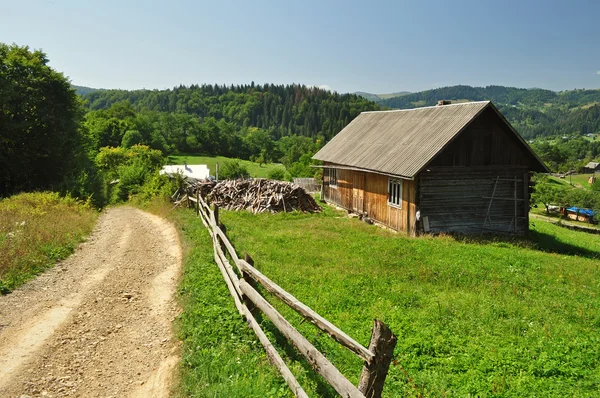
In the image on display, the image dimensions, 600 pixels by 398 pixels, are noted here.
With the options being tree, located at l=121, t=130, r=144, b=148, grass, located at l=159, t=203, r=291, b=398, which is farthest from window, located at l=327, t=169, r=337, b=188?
tree, located at l=121, t=130, r=144, b=148

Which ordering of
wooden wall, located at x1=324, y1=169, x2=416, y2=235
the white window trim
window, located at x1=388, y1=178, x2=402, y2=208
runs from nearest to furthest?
wooden wall, located at x1=324, y1=169, x2=416, y2=235
the white window trim
window, located at x1=388, y1=178, x2=402, y2=208

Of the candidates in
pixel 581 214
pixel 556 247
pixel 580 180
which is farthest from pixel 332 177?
pixel 580 180

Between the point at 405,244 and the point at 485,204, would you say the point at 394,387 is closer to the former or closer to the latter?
the point at 405,244

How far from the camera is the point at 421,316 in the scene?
8633mm

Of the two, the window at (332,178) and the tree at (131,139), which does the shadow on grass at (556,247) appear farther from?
the tree at (131,139)

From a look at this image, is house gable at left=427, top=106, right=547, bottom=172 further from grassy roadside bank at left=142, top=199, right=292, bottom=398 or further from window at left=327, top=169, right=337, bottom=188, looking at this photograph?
grassy roadside bank at left=142, top=199, right=292, bottom=398

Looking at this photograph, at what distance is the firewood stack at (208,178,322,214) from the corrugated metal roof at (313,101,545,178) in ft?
11.7

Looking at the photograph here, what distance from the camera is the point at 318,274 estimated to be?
36.9 feet

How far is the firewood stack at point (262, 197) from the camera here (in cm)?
2447

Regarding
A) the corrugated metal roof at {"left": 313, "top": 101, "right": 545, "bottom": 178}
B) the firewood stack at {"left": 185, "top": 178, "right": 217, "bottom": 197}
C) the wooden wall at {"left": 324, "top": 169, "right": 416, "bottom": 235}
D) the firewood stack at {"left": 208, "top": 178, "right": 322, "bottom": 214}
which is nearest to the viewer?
the corrugated metal roof at {"left": 313, "top": 101, "right": 545, "bottom": 178}

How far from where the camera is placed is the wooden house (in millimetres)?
19344

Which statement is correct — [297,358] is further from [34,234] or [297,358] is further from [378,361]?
[34,234]

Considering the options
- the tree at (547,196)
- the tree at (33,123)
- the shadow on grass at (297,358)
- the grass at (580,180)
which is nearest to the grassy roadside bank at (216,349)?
the shadow on grass at (297,358)

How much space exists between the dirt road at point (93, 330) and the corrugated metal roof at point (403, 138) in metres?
12.2
